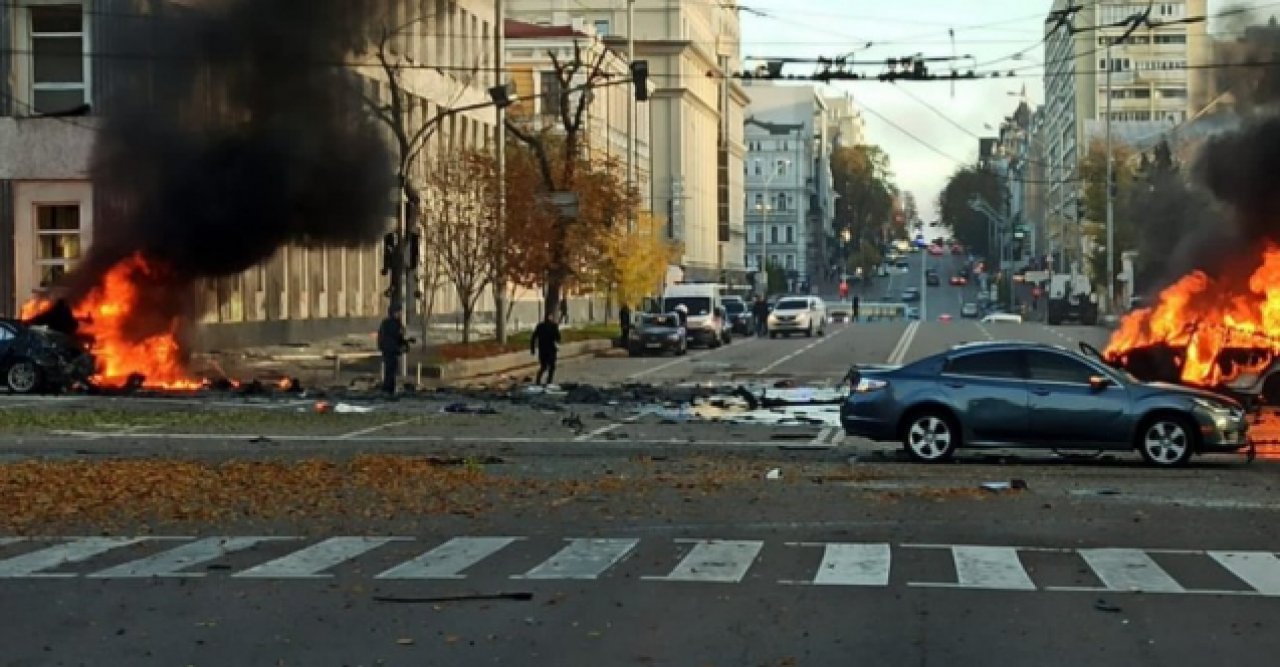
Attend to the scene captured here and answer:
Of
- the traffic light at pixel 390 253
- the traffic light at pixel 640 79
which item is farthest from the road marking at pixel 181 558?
the traffic light at pixel 640 79

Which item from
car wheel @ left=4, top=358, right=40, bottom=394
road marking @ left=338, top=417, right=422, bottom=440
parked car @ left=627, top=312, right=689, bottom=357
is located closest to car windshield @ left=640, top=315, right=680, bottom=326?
parked car @ left=627, top=312, right=689, bottom=357

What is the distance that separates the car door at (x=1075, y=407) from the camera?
1955cm

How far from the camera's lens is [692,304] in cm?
6450

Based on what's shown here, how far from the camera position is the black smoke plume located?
111ft

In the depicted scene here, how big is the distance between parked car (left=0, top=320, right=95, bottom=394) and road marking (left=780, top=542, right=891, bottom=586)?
75.2 ft

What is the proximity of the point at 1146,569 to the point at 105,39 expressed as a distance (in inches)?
1327

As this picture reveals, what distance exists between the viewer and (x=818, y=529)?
13766 millimetres

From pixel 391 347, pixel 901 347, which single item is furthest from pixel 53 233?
pixel 901 347

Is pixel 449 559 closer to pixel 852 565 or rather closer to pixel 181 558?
pixel 181 558

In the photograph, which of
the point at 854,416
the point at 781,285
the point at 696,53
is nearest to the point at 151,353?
the point at 854,416

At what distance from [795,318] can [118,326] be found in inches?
1614

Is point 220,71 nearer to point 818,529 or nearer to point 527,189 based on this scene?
point 527,189

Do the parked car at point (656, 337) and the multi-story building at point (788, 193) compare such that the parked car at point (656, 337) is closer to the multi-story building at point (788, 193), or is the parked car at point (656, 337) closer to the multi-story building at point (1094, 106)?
the multi-story building at point (1094, 106)

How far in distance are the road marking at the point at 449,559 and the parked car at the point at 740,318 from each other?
64.2m
